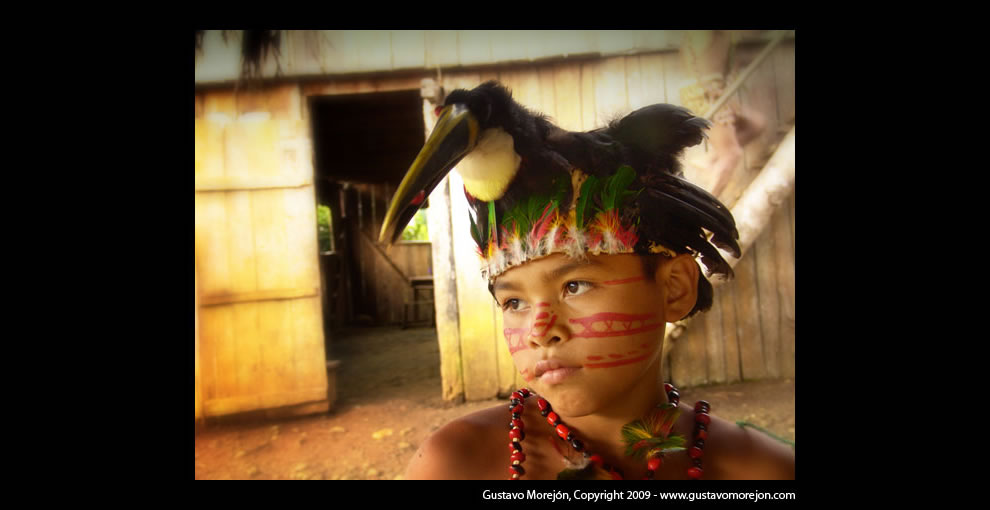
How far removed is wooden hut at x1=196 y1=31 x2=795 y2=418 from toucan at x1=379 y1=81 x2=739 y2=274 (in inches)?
18.0

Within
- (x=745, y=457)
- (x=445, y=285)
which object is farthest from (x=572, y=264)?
(x=445, y=285)

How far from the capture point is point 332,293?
5.07 metres

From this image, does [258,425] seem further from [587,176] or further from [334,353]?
[587,176]

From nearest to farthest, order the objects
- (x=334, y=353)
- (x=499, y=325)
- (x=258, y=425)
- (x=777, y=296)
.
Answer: (x=777, y=296), (x=499, y=325), (x=258, y=425), (x=334, y=353)

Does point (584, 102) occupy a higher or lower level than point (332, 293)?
higher

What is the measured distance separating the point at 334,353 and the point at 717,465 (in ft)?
11.3

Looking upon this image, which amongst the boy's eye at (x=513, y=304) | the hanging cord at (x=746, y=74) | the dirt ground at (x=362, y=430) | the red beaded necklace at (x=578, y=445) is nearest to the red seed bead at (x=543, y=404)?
the red beaded necklace at (x=578, y=445)

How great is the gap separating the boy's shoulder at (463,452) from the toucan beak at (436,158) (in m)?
0.40

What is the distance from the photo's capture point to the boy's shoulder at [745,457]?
923 millimetres

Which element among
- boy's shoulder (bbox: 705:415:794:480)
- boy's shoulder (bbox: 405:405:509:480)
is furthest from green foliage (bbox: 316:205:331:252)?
boy's shoulder (bbox: 705:415:794:480)

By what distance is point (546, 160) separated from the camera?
872 millimetres

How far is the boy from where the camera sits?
83cm

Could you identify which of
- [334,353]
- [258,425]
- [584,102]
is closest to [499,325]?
[584,102]

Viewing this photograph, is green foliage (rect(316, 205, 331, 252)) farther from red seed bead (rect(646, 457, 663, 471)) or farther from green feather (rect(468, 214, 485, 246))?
red seed bead (rect(646, 457, 663, 471))
